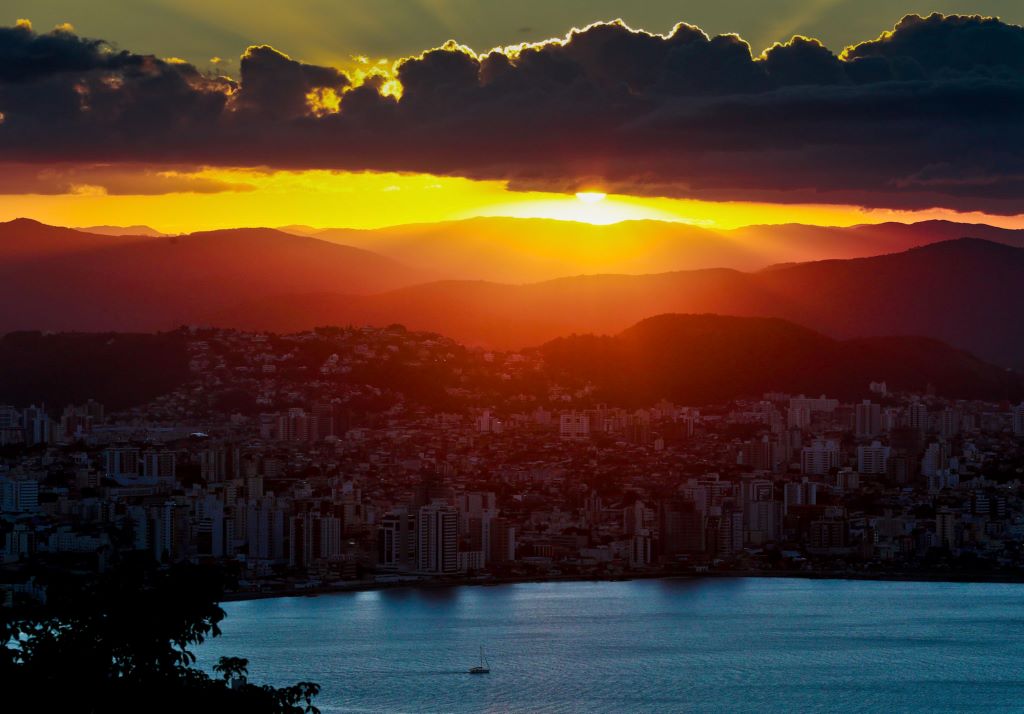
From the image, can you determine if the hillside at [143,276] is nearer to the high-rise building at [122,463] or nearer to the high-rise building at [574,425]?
the high-rise building at [574,425]

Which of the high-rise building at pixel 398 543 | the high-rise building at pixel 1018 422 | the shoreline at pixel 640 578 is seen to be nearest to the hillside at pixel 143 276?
the high-rise building at pixel 1018 422

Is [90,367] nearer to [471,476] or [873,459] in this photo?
[471,476]

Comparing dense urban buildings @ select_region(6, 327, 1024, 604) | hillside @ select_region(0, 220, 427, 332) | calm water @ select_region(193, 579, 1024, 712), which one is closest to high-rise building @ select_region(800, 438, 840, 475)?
dense urban buildings @ select_region(6, 327, 1024, 604)

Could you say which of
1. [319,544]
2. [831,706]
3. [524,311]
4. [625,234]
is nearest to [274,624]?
[319,544]

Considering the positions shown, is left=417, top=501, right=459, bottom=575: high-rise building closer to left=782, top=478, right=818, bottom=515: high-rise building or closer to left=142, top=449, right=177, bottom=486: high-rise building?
left=142, top=449, right=177, bottom=486: high-rise building

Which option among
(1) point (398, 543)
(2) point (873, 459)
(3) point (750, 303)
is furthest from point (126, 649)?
(3) point (750, 303)
